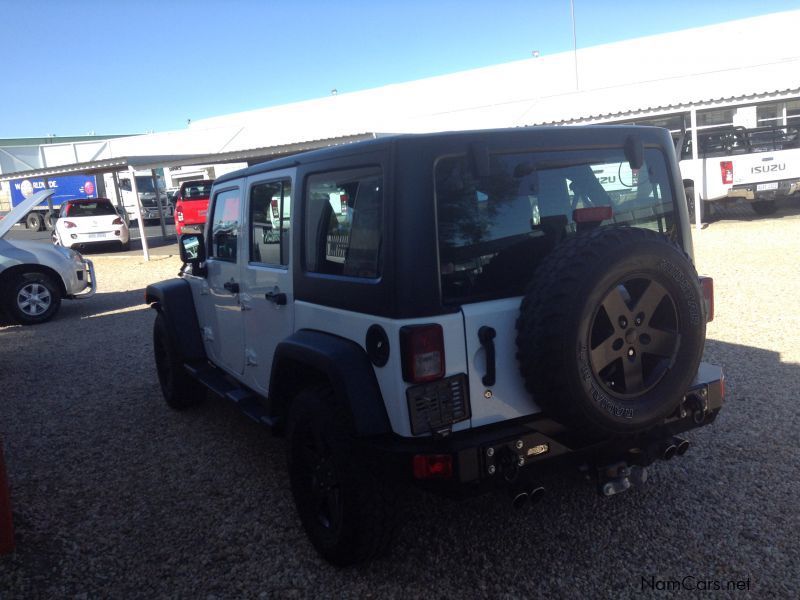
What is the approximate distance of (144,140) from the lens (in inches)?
1512

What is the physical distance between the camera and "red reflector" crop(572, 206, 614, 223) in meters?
2.87

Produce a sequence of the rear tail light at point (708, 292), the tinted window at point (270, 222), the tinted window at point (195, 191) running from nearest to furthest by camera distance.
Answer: the rear tail light at point (708, 292)
the tinted window at point (270, 222)
the tinted window at point (195, 191)

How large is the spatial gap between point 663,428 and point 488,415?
88 cm

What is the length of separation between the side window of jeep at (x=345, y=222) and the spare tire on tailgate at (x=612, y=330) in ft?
2.28

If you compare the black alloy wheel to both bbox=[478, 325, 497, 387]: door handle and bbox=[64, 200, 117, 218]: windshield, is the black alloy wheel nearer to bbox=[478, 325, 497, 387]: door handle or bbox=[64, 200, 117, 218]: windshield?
bbox=[478, 325, 497, 387]: door handle

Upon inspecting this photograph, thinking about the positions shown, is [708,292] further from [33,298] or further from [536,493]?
[33,298]

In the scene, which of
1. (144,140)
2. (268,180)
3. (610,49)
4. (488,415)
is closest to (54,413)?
(268,180)

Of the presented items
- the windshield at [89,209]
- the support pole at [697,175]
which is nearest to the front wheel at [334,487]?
the support pole at [697,175]

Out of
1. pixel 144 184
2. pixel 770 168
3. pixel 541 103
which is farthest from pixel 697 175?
pixel 144 184

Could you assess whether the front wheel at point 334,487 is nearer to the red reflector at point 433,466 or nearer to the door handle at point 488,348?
the red reflector at point 433,466

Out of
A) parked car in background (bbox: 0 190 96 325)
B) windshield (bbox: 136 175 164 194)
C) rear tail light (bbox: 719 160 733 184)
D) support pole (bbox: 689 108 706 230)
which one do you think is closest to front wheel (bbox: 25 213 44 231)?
windshield (bbox: 136 175 164 194)

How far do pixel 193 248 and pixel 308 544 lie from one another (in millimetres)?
2247

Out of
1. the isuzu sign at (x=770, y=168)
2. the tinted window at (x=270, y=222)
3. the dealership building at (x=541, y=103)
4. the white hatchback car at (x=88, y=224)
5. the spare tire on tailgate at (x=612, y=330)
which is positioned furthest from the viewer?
the white hatchback car at (x=88, y=224)

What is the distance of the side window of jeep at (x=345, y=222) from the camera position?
2811mm
